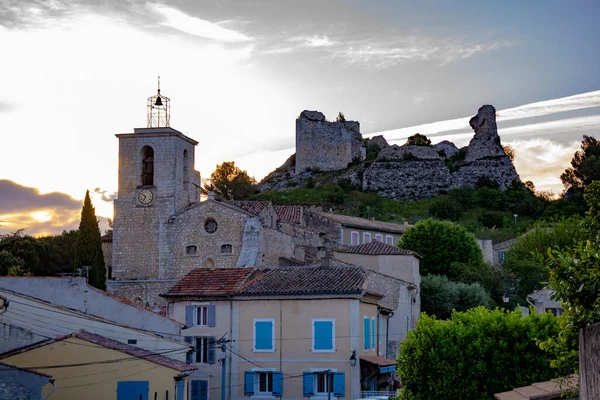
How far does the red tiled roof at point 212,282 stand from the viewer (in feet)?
130

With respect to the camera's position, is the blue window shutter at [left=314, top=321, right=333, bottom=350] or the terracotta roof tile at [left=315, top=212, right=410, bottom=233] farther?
the terracotta roof tile at [left=315, top=212, right=410, bottom=233]

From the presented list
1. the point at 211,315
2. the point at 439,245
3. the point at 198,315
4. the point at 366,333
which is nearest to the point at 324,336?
the point at 366,333

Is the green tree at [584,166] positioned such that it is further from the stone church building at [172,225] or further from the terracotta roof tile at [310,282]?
the terracotta roof tile at [310,282]

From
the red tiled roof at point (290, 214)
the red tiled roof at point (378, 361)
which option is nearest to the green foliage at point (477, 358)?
the red tiled roof at point (378, 361)

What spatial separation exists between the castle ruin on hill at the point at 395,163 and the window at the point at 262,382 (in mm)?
70173

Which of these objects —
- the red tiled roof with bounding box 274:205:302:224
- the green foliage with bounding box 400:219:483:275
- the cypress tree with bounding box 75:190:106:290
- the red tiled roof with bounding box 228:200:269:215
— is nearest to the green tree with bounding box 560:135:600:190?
the green foliage with bounding box 400:219:483:275

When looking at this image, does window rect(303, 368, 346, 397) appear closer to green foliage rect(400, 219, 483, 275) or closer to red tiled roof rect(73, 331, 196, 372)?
red tiled roof rect(73, 331, 196, 372)

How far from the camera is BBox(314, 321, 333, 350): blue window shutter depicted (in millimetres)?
37156

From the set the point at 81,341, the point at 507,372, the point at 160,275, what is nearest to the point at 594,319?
the point at 507,372

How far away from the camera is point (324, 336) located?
37.2 metres

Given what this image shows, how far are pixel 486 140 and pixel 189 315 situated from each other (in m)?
78.6

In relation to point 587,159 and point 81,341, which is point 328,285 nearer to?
point 81,341

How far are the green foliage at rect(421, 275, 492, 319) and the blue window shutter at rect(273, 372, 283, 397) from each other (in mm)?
16032

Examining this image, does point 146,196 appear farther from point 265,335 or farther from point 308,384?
point 308,384
